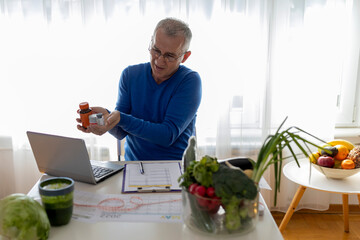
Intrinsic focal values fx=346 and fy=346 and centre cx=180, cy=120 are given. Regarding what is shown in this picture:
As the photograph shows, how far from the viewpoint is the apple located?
1711mm

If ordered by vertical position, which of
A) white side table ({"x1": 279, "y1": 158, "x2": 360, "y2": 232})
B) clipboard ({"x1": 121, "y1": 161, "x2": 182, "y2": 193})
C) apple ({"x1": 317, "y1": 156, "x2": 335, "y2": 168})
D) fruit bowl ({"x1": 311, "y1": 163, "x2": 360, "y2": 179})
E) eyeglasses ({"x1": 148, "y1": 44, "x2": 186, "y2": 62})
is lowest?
white side table ({"x1": 279, "y1": 158, "x2": 360, "y2": 232})

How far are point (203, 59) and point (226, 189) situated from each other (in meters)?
1.50

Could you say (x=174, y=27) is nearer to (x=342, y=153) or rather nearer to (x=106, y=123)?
(x=106, y=123)

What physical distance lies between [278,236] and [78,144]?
63 cm

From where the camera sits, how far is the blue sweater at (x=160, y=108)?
151 cm

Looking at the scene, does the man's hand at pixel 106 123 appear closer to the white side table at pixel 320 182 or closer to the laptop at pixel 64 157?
the laptop at pixel 64 157

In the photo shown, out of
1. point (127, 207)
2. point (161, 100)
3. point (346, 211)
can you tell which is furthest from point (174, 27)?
point (346, 211)

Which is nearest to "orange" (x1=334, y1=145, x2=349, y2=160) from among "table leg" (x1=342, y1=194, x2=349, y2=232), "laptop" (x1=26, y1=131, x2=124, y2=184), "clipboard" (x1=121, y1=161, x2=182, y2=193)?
"table leg" (x1=342, y1=194, x2=349, y2=232)

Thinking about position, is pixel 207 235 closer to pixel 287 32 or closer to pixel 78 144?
pixel 78 144

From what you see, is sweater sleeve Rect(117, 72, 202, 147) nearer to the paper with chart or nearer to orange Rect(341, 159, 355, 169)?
the paper with chart

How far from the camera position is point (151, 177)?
1225 mm

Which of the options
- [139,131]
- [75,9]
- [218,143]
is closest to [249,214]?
[139,131]

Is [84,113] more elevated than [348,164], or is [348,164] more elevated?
[84,113]

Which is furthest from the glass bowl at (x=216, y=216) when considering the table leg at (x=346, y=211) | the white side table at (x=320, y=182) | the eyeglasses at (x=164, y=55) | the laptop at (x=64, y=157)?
the table leg at (x=346, y=211)
